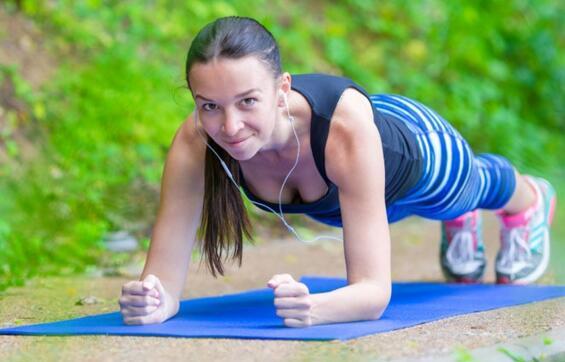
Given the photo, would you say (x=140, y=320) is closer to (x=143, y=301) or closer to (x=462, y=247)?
(x=143, y=301)

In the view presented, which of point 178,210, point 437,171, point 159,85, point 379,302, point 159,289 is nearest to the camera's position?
point 379,302

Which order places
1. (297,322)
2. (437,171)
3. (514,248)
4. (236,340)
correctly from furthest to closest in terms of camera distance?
(514,248), (437,171), (297,322), (236,340)

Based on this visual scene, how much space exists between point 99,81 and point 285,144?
383 cm

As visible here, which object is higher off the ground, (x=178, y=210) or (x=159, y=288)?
(x=178, y=210)

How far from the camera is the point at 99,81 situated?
6.88 metres

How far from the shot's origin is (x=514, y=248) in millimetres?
4371

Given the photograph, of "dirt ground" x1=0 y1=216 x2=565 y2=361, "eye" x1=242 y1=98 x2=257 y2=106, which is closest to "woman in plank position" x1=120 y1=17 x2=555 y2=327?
"eye" x1=242 y1=98 x2=257 y2=106

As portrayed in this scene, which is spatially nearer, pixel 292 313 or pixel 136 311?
pixel 292 313

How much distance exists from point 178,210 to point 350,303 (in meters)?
0.68

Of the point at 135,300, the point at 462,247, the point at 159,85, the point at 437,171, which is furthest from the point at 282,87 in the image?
the point at 159,85

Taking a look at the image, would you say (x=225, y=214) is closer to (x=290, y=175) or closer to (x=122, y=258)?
(x=290, y=175)

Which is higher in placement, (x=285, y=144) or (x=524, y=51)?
(x=524, y=51)

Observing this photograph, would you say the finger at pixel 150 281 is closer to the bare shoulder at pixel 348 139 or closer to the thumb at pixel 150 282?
the thumb at pixel 150 282

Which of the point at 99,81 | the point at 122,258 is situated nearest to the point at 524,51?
the point at 99,81
